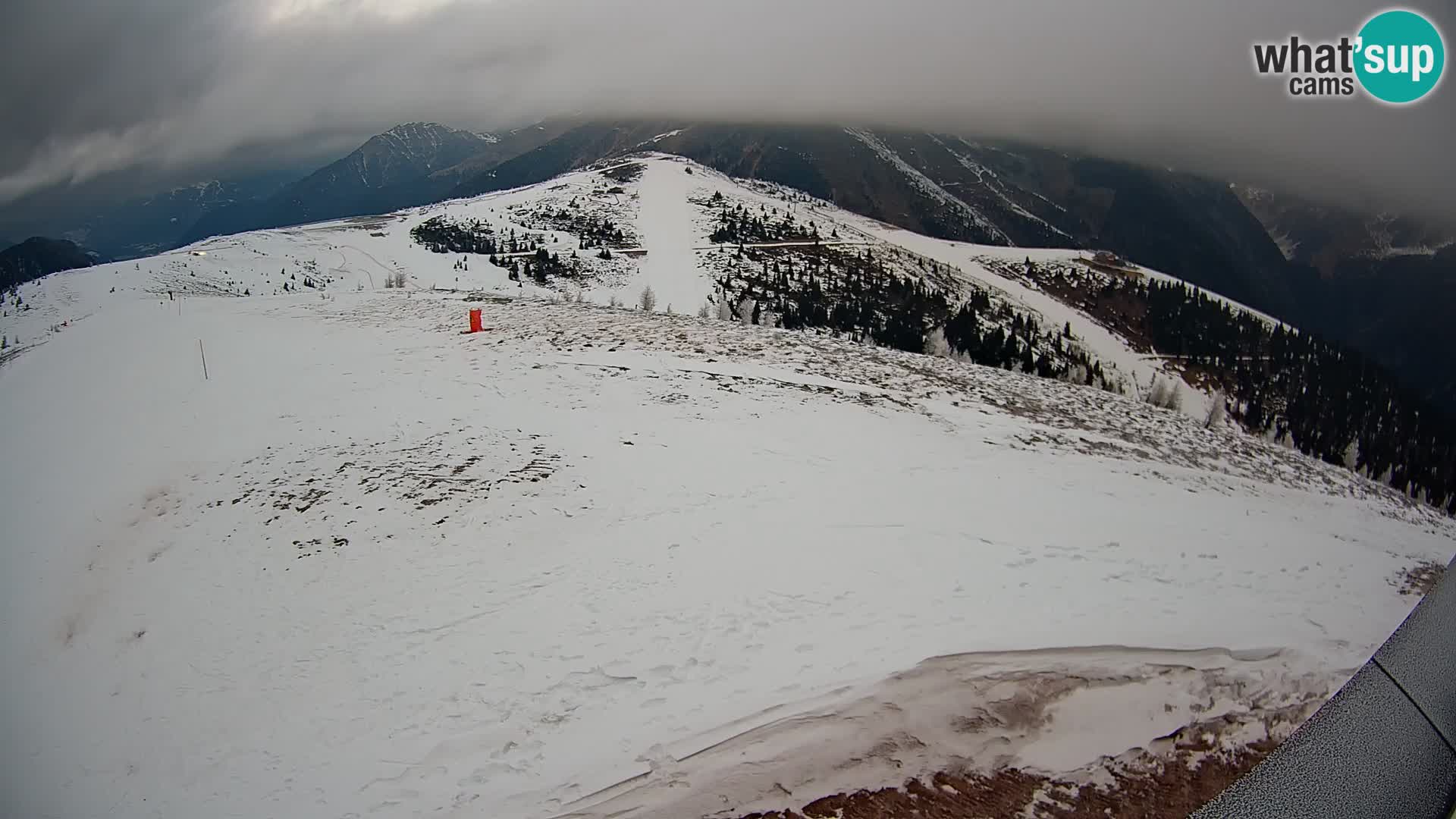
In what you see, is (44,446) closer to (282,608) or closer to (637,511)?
(282,608)

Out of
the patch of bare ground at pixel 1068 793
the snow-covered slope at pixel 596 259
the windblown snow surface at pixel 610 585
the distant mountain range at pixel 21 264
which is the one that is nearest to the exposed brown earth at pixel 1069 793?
the patch of bare ground at pixel 1068 793

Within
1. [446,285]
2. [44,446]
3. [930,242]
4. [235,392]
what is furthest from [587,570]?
[930,242]

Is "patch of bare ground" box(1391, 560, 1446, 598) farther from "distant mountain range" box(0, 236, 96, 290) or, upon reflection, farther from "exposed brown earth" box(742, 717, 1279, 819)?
"distant mountain range" box(0, 236, 96, 290)

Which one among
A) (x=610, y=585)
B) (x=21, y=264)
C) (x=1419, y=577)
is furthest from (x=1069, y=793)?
(x=21, y=264)

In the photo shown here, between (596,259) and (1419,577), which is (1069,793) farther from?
(596,259)

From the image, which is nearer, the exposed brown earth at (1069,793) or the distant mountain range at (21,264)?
the exposed brown earth at (1069,793)

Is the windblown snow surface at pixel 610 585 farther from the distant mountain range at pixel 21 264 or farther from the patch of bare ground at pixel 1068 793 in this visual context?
the distant mountain range at pixel 21 264

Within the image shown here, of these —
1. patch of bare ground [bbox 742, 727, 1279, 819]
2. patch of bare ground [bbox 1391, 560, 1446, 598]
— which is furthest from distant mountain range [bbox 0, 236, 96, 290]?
patch of bare ground [bbox 1391, 560, 1446, 598]
